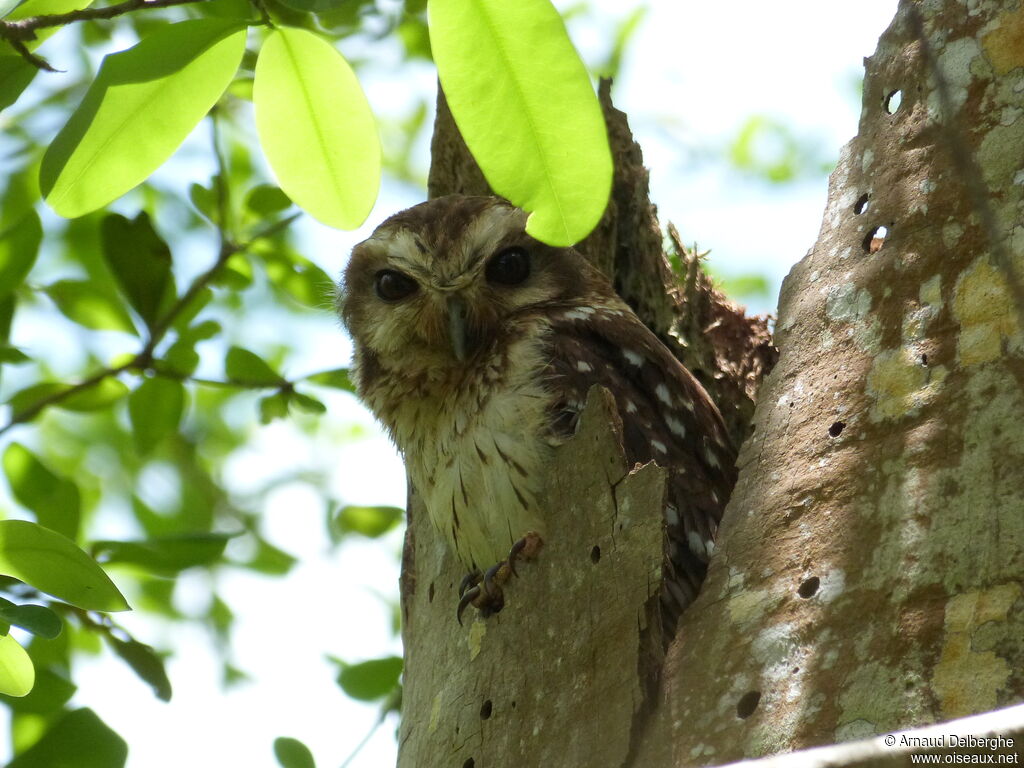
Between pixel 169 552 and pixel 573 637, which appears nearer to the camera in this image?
pixel 573 637

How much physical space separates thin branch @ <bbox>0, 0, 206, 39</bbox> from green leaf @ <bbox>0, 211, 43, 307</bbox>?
3.92 feet

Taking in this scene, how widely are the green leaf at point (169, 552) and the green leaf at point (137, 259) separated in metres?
0.85

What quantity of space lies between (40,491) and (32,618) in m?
1.14

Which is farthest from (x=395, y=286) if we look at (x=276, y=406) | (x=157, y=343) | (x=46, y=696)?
(x=46, y=696)

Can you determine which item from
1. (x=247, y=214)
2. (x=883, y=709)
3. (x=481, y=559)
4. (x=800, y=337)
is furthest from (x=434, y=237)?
(x=883, y=709)

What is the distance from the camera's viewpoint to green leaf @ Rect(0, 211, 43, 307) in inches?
119

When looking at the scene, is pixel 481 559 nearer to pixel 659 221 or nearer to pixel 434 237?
pixel 434 237

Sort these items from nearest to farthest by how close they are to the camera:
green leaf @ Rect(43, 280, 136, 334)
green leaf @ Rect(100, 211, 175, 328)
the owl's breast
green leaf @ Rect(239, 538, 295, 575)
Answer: the owl's breast, green leaf @ Rect(100, 211, 175, 328), green leaf @ Rect(43, 280, 136, 334), green leaf @ Rect(239, 538, 295, 575)

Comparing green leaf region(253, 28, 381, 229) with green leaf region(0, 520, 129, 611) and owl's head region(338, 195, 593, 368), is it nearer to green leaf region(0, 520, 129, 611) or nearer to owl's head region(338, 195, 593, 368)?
green leaf region(0, 520, 129, 611)

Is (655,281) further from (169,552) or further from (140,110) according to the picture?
(140,110)

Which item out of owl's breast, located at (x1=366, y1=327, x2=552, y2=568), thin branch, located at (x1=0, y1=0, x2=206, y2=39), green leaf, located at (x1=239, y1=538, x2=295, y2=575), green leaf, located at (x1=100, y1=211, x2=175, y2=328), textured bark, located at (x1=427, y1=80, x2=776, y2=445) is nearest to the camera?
thin branch, located at (x1=0, y1=0, x2=206, y2=39)

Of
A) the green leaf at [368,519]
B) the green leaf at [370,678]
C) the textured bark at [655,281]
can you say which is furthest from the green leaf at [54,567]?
the textured bark at [655,281]

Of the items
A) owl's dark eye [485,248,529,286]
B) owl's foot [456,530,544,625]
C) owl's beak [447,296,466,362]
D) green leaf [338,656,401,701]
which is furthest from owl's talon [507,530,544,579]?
owl's dark eye [485,248,529,286]

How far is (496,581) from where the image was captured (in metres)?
2.68
